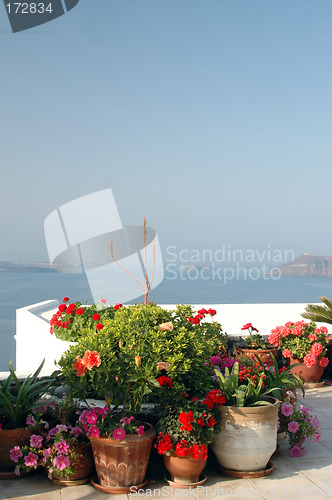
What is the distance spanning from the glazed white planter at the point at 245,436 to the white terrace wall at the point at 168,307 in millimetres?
4349

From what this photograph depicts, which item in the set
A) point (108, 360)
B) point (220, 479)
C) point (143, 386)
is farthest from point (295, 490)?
point (108, 360)

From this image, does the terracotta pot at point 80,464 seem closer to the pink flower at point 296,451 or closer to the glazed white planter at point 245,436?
the glazed white planter at point 245,436

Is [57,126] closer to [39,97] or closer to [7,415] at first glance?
[39,97]

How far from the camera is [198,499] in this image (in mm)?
3287

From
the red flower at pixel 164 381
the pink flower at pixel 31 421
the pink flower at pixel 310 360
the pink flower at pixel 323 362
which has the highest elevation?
the red flower at pixel 164 381

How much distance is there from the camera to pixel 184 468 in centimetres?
347

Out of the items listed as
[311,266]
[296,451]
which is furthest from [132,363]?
[311,266]

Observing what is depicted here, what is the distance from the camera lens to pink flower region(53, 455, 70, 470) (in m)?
3.39

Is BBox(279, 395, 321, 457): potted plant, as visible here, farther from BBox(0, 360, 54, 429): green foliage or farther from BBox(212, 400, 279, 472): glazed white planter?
A: BBox(0, 360, 54, 429): green foliage

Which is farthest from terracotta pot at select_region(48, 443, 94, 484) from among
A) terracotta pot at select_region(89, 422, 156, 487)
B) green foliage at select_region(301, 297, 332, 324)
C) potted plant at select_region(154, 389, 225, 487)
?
green foliage at select_region(301, 297, 332, 324)

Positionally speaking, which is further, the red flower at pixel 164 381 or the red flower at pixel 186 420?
the red flower at pixel 164 381

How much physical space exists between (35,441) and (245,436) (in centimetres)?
138

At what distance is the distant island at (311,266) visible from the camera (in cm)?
1546

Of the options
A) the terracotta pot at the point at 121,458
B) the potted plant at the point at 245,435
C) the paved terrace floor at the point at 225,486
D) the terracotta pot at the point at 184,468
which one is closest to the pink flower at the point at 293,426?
the paved terrace floor at the point at 225,486
